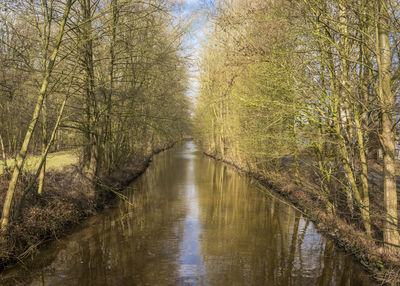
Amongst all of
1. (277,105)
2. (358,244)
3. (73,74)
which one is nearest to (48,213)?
(73,74)

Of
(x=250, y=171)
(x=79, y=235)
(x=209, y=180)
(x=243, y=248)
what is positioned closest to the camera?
(x=243, y=248)

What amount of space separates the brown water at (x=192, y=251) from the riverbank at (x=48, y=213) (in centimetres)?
32

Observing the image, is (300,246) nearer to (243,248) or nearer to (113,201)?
(243,248)

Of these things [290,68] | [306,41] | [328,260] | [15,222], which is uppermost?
[306,41]

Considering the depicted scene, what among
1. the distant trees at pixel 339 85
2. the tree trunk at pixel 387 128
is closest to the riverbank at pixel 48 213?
the distant trees at pixel 339 85

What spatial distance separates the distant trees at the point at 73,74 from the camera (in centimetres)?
748

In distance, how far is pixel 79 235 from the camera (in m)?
8.57

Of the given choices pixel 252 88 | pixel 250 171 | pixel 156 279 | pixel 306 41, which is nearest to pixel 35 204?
pixel 156 279

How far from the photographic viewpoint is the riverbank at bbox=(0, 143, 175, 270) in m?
6.70

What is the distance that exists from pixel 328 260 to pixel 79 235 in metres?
6.35

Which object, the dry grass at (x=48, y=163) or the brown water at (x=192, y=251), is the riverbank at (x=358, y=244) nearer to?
the brown water at (x=192, y=251)

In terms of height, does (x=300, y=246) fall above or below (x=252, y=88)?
below

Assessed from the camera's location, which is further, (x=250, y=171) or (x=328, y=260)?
(x=250, y=171)

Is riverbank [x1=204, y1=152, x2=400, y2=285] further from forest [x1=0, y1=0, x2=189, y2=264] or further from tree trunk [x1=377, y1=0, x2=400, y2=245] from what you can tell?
forest [x1=0, y1=0, x2=189, y2=264]
